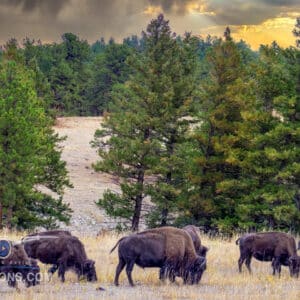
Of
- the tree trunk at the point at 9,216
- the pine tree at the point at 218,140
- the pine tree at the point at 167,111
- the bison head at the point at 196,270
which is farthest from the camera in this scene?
the pine tree at the point at 167,111

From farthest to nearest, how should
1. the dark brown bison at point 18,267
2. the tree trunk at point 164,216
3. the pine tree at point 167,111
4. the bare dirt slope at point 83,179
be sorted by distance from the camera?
the bare dirt slope at point 83,179 < the tree trunk at point 164,216 < the pine tree at point 167,111 < the dark brown bison at point 18,267

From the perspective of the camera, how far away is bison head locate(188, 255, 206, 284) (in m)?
14.6

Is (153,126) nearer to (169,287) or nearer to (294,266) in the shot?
(294,266)

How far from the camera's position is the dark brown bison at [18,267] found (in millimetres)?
13297

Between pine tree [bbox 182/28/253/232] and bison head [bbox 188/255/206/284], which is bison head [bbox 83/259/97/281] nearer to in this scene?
bison head [bbox 188/255/206/284]

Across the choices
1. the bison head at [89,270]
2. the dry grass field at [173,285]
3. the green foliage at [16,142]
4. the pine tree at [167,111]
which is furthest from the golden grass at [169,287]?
the pine tree at [167,111]

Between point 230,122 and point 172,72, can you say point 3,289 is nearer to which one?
point 230,122

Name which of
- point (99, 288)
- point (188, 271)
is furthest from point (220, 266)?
point (99, 288)

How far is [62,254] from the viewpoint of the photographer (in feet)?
48.1

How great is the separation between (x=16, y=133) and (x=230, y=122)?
34.8ft

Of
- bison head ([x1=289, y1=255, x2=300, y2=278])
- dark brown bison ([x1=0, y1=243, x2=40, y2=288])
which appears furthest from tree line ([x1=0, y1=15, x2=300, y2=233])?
dark brown bison ([x1=0, y1=243, x2=40, y2=288])

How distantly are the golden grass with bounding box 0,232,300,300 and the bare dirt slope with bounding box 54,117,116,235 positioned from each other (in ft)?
59.6

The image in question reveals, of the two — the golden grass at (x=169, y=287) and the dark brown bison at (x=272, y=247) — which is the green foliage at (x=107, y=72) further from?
the dark brown bison at (x=272, y=247)

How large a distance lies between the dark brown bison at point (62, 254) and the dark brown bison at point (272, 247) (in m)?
4.61
